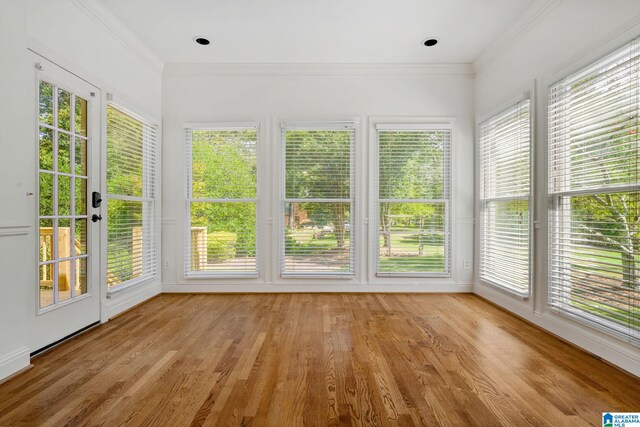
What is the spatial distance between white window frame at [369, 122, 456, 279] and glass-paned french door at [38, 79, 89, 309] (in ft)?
10.1

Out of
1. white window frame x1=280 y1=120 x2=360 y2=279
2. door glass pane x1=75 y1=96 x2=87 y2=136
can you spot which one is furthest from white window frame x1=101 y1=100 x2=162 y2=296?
white window frame x1=280 y1=120 x2=360 y2=279

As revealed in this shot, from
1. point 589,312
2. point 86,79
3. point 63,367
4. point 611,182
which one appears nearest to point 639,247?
point 611,182

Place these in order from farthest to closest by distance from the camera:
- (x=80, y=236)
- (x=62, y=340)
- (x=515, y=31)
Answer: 1. (x=515, y=31)
2. (x=80, y=236)
3. (x=62, y=340)

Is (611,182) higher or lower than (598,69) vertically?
lower

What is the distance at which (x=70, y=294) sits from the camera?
2.72 m

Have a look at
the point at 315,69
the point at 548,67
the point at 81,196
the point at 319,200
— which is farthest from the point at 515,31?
the point at 81,196

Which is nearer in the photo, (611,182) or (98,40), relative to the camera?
(611,182)

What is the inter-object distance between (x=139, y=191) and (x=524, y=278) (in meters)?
4.24

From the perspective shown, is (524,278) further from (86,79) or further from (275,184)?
(86,79)

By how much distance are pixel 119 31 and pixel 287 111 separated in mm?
1926

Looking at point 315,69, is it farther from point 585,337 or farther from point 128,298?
point 585,337

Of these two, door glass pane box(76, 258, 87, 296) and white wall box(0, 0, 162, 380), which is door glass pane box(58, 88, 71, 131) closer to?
white wall box(0, 0, 162, 380)

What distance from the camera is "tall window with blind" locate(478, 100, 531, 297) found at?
3.22 metres

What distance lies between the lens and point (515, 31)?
3.32 m
